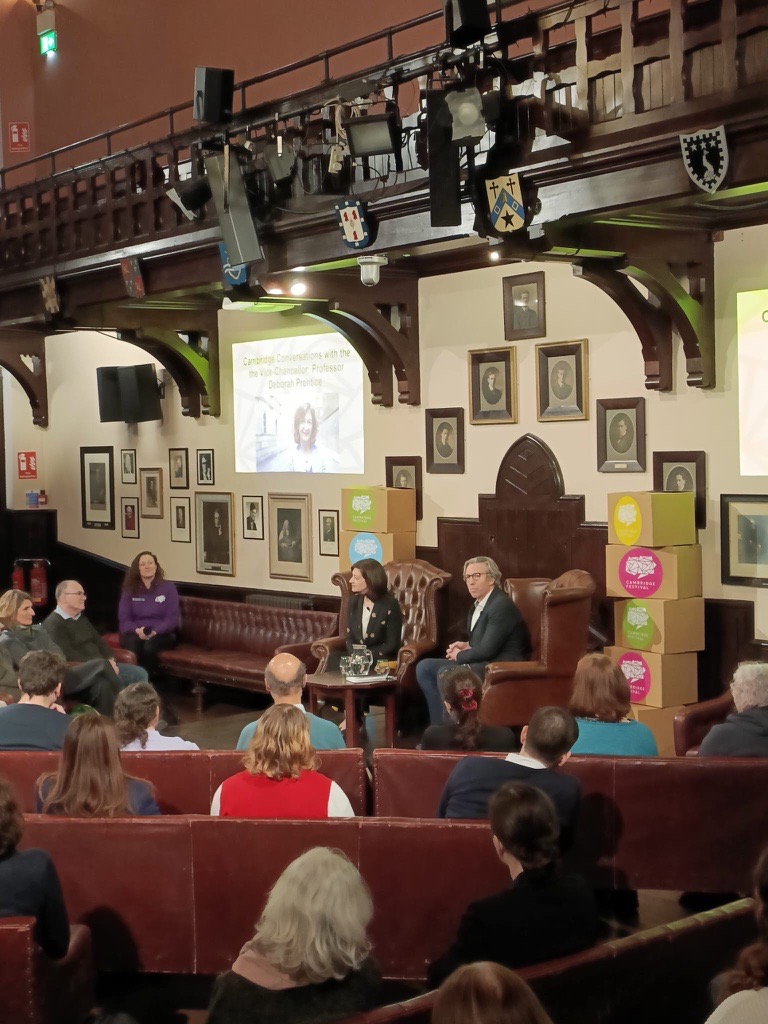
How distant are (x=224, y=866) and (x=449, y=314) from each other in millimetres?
5787

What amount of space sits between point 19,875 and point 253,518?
7.52 metres

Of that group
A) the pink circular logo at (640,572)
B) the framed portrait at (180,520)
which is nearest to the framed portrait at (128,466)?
the framed portrait at (180,520)

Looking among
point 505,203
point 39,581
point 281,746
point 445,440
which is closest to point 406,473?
point 445,440

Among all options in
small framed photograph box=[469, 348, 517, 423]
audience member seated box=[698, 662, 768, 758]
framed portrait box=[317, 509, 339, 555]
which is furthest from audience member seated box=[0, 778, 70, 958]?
framed portrait box=[317, 509, 339, 555]

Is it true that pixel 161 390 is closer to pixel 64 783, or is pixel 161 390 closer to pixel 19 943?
pixel 64 783

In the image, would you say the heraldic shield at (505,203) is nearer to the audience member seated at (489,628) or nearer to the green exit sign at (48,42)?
the audience member seated at (489,628)

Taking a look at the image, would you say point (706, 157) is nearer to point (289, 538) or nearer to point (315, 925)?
point (315, 925)

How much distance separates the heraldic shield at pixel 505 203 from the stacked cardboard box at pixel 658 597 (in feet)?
5.71

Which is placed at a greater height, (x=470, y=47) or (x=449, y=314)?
(x=470, y=47)

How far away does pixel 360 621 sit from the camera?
792cm

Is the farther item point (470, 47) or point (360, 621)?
point (360, 621)

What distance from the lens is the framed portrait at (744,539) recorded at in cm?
694

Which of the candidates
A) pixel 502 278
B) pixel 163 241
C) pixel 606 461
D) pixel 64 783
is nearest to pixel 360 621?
pixel 606 461

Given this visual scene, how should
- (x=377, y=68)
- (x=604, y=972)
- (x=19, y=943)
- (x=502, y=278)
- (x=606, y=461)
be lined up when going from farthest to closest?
1. (x=502, y=278)
2. (x=606, y=461)
3. (x=377, y=68)
4. (x=19, y=943)
5. (x=604, y=972)
